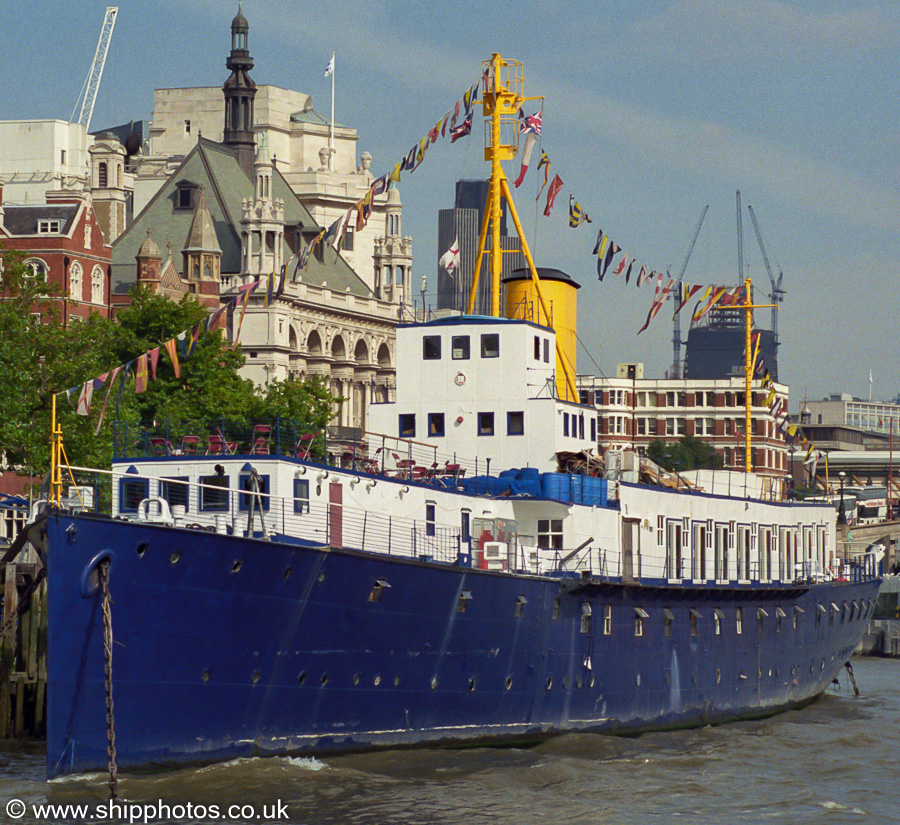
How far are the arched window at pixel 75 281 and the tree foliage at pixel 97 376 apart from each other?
947 cm

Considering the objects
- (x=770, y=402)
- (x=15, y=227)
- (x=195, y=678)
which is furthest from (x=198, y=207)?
(x=195, y=678)

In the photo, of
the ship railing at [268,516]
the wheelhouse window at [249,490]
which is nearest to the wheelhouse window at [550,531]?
the ship railing at [268,516]

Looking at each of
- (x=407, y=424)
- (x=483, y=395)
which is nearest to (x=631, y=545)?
(x=483, y=395)

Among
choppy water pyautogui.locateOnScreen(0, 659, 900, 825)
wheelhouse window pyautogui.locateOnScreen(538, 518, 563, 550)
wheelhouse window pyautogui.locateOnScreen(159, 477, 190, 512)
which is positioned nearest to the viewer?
choppy water pyautogui.locateOnScreen(0, 659, 900, 825)

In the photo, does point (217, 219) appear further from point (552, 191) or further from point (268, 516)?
point (268, 516)

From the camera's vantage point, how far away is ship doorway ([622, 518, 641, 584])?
49281mm

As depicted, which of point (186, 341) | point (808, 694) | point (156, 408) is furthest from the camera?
point (156, 408)

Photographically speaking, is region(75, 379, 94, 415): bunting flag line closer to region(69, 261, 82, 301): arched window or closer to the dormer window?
region(69, 261, 82, 301): arched window

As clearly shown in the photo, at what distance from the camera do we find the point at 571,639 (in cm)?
4531

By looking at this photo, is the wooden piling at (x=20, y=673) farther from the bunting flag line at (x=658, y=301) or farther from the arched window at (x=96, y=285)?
the arched window at (x=96, y=285)

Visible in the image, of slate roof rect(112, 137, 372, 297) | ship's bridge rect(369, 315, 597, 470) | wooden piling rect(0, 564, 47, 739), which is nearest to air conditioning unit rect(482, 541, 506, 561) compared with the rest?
ship's bridge rect(369, 315, 597, 470)

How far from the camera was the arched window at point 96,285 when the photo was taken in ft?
394

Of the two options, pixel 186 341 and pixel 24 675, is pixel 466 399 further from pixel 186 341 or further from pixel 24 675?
pixel 24 675

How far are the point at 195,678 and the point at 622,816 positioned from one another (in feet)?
31.4
